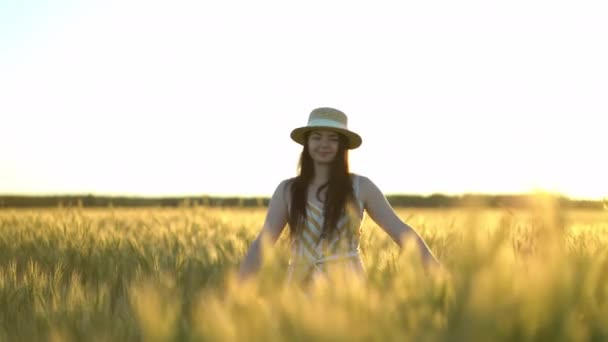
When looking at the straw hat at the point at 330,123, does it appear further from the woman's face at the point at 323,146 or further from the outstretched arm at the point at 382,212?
the outstretched arm at the point at 382,212

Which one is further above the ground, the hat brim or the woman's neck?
the hat brim

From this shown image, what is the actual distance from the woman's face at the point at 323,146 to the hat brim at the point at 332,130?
0.03 m

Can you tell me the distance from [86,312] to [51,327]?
0.14 metres

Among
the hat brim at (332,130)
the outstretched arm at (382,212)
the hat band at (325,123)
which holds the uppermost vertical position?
the hat band at (325,123)

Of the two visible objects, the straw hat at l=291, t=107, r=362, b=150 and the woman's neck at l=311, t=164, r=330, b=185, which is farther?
the woman's neck at l=311, t=164, r=330, b=185

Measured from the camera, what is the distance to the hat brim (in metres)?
3.30

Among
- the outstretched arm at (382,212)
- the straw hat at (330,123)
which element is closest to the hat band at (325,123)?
the straw hat at (330,123)

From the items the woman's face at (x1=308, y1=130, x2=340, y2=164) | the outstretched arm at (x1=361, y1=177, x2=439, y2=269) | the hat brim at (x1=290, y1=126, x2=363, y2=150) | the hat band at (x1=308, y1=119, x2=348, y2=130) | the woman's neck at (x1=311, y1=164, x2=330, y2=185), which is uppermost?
the hat band at (x1=308, y1=119, x2=348, y2=130)

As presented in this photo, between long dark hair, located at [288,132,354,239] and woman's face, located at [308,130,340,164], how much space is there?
0.05 meters

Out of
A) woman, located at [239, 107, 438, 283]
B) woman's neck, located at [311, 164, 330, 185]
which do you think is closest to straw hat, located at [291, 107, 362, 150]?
woman, located at [239, 107, 438, 283]

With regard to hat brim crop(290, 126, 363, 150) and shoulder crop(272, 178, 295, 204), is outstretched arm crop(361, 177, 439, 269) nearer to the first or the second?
hat brim crop(290, 126, 363, 150)

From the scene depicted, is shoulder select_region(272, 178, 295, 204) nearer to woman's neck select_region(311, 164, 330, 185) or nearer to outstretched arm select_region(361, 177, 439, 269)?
woman's neck select_region(311, 164, 330, 185)

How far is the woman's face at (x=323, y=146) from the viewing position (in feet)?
10.8

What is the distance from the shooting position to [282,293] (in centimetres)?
111
